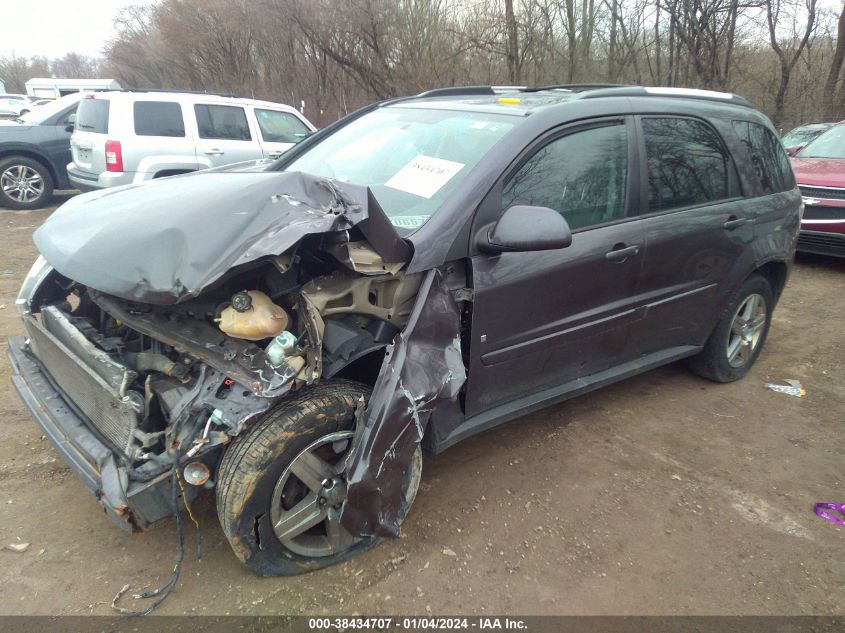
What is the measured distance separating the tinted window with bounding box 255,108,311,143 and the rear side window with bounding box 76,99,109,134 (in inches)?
80.3

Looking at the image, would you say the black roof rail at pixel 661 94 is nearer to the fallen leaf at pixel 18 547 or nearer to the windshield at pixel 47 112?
the fallen leaf at pixel 18 547

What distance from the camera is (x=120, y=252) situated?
212cm

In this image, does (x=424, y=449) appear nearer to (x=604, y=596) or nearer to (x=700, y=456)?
(x=604, y=596)

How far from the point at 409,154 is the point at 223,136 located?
633 centimetres

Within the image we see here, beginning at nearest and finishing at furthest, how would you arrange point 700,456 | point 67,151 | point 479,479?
point 479,479 < point 700,456 < point 67,151

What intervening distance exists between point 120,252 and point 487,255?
4.73 feet

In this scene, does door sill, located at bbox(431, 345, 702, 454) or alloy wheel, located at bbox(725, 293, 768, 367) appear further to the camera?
alloy wheel, located at bbox(725, 293, 768, 367)

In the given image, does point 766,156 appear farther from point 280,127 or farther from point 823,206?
point 280,127

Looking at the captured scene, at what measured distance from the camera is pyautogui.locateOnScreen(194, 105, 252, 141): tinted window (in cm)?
813

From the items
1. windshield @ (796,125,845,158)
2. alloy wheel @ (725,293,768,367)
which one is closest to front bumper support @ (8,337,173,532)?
alloy wheel @ (725,293,768,367)

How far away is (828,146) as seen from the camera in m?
7.84

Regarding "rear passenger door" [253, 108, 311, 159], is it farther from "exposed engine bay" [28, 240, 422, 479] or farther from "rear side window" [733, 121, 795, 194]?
"exposed engine bay" [28, 240, 422, 479]

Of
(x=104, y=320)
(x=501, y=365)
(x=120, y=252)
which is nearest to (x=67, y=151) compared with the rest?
(x=104, y=320)

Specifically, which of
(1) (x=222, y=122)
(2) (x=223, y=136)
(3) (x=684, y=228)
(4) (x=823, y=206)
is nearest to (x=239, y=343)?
(3) (x=684, y=228)
